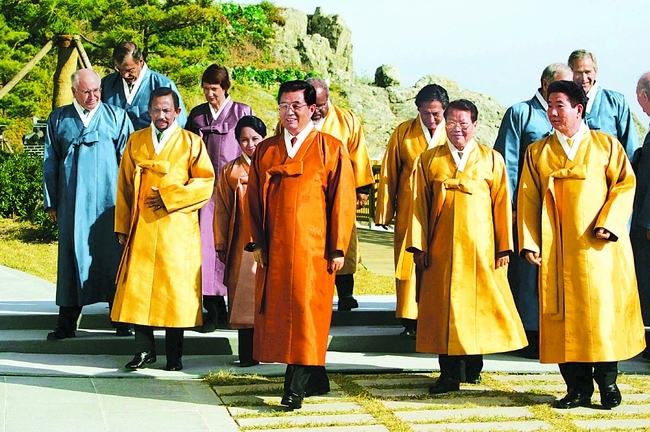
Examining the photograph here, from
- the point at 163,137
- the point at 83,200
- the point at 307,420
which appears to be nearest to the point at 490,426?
the point at 307,420

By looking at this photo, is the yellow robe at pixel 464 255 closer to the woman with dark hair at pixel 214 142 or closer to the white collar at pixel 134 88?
the woman with dark hair at pixel 214 142

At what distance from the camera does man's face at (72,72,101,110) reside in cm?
714

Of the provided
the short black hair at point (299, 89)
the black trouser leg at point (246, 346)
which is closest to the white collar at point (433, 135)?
the short black hair at point (299, 89)

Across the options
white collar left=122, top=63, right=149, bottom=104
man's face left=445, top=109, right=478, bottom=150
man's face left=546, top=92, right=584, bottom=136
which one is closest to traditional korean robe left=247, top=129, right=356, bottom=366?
man's face left=445, top=109, right=478, bottom=150

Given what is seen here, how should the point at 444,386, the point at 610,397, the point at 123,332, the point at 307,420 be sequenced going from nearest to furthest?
the point at 307,420
the point at 610,397
the point at 444,386
the point at 123,332

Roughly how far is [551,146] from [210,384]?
2531 mm

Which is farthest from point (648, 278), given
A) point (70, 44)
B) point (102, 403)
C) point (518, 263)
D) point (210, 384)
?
point (70, 44)

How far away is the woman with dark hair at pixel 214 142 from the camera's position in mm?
7500

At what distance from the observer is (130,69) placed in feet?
24.8

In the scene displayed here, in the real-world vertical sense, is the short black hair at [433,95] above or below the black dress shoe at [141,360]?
above

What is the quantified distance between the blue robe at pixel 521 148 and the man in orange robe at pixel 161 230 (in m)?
2.18

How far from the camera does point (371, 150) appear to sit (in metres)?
30.9

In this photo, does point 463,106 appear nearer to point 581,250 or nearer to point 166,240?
point 581,250

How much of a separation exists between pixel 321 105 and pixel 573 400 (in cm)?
309
